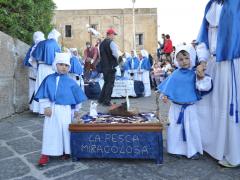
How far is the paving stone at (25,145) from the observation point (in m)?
4.90

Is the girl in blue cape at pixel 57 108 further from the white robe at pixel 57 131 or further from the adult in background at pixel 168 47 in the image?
Answer: the adult in background at pixel 168 47

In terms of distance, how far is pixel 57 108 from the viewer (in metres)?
4.35

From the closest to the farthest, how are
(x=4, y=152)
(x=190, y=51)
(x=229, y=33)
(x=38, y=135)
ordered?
(x=229, y=33)
(x=190, y=51)
(x=4, y=152)
(x=38, y=135)

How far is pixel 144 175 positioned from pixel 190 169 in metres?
0.60

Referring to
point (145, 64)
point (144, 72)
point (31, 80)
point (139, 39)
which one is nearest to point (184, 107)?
point (31, 80)

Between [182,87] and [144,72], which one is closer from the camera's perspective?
[182,87]

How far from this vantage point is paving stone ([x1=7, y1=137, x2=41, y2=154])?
4898 mm

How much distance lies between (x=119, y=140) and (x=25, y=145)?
1844mm

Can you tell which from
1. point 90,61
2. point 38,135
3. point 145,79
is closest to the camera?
point 38,135

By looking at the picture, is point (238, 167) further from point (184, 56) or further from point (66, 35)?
point (66, 35)

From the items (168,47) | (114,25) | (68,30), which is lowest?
(168,47)

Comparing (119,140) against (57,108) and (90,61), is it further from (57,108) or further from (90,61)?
(90,61)

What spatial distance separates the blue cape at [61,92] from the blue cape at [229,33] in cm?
191

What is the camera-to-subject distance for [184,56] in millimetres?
4422
